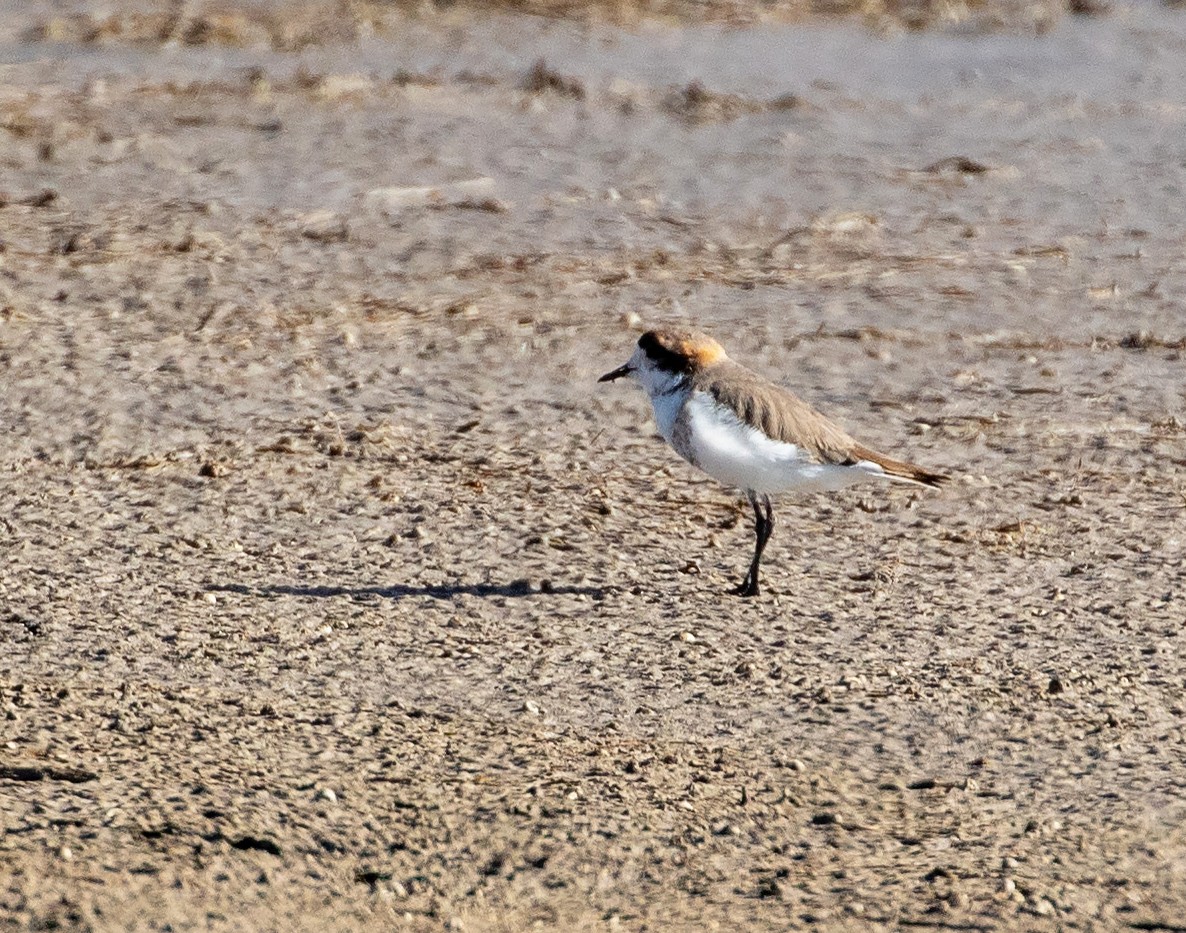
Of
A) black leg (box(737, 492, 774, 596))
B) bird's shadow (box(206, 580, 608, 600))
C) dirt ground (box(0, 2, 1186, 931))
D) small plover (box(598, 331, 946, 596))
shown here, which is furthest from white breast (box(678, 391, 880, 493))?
bird's shadow (box(206, 580, 608, 600))

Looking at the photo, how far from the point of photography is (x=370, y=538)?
7.06 meters

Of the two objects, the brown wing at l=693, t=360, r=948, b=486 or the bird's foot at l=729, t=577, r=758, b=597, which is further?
the bird's foot at l=729, t=577, r=758, b=597

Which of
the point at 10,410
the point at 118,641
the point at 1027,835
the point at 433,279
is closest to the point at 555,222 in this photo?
the point at 433,279

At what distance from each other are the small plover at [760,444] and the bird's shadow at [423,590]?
57cm

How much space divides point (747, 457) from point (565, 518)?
3.42 ft

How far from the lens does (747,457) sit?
6422mm

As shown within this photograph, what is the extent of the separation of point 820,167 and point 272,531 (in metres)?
6.15

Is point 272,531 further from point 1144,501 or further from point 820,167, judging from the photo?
point 820,167

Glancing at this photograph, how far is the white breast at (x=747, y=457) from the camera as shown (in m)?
6.41

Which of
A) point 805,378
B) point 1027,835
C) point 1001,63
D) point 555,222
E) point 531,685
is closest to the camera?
point 1027,835

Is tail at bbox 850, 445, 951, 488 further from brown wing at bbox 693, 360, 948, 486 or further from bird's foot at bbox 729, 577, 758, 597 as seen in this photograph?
bird's foot at bbox 729, 577, 758, 597

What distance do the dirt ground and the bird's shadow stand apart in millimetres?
21

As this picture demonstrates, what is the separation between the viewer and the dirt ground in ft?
15.9

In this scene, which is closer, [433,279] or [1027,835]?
[1027,835]
